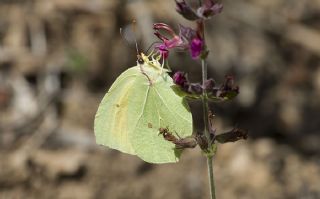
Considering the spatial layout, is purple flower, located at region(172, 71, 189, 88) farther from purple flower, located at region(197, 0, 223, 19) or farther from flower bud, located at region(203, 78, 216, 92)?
purple flower, located at region(197, 0, 223, 19)

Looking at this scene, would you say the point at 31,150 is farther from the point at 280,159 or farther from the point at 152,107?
the point at 152,107

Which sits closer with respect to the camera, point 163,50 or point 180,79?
point 180,79

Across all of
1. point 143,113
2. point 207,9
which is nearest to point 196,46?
point 207,9

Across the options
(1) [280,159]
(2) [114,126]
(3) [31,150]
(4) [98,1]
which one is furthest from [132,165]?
(4) [98,1]

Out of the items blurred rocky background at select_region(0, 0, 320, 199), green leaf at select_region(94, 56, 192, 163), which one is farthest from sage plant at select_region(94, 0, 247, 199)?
blurred rocky background at select_region(0, 0, 320, 199)

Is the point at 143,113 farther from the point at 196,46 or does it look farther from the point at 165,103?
the point at 196,46

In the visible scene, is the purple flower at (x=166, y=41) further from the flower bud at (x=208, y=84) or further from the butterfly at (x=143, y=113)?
the flower bud at (x=208, y=84)

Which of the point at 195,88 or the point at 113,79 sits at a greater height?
the point at 113,79

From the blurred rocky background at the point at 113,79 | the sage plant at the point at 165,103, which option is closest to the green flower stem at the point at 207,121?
the sage plant at the point at 165,103
